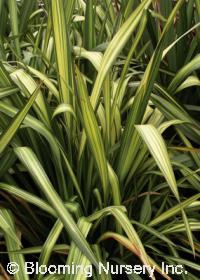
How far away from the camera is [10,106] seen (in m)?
1.28

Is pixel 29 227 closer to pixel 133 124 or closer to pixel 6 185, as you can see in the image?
pixel 6 185

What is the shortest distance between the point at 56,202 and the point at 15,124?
21 cm

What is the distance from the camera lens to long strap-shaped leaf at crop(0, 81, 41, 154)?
45.1 inches

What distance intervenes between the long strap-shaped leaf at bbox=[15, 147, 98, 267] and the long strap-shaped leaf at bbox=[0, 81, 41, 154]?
3cm

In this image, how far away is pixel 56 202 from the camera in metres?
1.11

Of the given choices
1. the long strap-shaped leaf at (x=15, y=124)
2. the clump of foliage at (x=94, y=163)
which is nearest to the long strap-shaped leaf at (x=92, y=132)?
the clump of foliage at (x=94, y=163)

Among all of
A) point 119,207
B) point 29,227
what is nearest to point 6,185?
point 29,227

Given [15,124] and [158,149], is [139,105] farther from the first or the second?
[15,124]

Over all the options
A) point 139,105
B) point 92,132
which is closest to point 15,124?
point 92,132

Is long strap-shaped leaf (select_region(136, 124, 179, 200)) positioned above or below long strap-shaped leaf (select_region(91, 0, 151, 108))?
below

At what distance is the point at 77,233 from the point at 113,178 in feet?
0.62

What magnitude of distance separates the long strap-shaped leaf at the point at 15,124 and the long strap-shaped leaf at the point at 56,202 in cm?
3

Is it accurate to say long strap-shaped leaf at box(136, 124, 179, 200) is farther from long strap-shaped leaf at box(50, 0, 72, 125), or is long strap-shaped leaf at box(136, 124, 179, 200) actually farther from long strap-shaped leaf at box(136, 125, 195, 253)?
long strap-shaped leaf at box(50, 0, 72, 125)

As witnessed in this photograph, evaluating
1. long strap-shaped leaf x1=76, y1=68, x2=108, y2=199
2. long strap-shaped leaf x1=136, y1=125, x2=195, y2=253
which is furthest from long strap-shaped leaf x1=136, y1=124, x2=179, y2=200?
long strap-shaped leaf x1=76, y1=68, x2=108, y2=199
